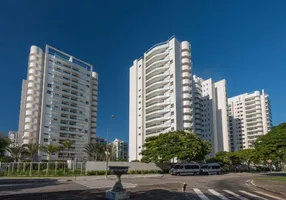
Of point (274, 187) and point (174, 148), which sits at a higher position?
point (174, 148)

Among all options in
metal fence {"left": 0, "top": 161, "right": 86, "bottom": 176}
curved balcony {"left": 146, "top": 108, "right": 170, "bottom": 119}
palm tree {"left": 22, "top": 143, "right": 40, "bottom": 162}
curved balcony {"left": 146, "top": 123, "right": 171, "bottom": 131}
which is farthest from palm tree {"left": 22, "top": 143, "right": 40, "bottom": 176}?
curved balcony {"left": 146, "top": 108, "right": 170, "bottom": 119}

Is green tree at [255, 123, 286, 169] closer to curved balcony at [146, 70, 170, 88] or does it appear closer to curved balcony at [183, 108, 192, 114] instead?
curved balcony at [183, 108, 192, 114]

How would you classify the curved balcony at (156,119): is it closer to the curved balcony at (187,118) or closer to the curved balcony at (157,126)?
the curved balcony at (157,126)

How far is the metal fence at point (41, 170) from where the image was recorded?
38562mm

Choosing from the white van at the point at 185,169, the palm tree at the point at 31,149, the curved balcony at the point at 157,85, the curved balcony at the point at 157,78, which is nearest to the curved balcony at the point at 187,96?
the curved balcony at the point at 157,85

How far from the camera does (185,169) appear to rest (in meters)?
44.6

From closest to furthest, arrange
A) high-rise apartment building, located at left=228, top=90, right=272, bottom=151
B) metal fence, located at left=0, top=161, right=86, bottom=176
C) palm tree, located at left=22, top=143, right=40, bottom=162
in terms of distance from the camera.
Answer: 1. metal fence, located at left=0, top=161, right=86, bottom=176
2. palm tree, located at left=22, top=143, right=40, bottom=162
3. high-rise apartment building, located at left=228, top=90, right=272, bottom=151

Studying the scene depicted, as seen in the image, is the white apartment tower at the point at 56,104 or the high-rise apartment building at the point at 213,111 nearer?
the white apartment tower at the point at 56,104

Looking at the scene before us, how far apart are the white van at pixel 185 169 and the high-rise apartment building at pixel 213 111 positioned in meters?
52.2

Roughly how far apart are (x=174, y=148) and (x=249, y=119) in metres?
97.8

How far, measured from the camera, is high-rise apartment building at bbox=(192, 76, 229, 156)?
102688mm

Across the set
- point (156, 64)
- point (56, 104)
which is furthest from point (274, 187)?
point (56, 104)

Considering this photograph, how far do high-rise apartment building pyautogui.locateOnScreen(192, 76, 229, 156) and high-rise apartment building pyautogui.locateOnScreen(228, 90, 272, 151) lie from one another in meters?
28.5

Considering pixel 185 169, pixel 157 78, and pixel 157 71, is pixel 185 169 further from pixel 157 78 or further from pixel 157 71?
pixel 157 71
